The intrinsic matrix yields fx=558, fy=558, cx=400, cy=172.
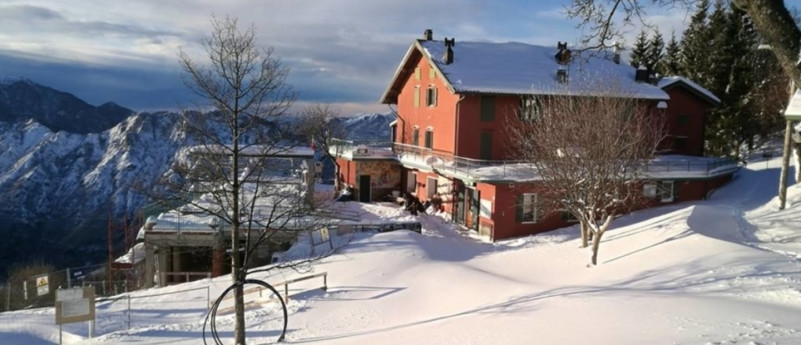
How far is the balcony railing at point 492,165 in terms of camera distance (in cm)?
2577

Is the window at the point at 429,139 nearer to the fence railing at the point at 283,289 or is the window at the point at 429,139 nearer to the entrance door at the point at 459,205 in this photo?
the entrance door at the point at 459,205

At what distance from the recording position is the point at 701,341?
7.82 m

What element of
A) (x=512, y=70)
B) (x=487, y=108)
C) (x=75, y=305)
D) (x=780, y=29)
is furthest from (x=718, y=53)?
(x=75, y=305)


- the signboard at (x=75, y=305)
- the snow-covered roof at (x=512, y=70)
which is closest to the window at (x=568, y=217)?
the snow-covered roof at (x=512, y=70)

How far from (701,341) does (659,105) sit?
2689cm

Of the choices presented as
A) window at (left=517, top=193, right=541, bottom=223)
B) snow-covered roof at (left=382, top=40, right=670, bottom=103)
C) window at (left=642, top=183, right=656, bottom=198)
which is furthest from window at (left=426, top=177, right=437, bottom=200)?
window at (left=642, top=183, right=656, bottom=198)

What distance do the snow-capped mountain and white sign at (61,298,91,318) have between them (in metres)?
69.2

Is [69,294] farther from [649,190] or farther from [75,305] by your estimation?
[649,190]

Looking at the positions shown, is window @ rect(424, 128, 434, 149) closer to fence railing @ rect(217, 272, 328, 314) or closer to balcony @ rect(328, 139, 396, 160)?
balcony @ rect(328, 139, 396, 160)

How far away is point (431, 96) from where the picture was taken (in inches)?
1345

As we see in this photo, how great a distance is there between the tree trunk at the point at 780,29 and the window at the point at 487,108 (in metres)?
25.6

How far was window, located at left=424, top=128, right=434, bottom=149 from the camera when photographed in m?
34.3

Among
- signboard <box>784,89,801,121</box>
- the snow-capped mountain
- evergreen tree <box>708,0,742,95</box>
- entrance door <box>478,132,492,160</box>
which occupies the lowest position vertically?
the snow-capped mountain

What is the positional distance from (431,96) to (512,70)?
201 inches
